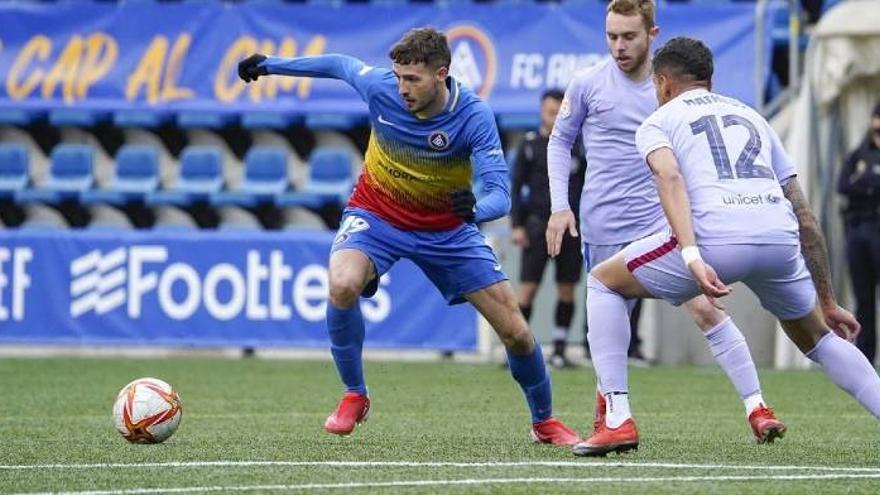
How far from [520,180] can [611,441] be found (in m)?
7.01

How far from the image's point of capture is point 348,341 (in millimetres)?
8617

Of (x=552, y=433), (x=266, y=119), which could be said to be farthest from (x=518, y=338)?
(x=266, y=119)

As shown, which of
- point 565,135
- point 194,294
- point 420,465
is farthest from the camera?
point 194,294

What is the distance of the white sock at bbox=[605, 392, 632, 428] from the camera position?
769cm

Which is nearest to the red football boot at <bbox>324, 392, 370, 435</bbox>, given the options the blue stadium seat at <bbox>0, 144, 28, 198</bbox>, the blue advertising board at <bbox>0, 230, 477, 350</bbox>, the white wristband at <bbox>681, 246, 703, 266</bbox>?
the white wristband at <bbox>681, 246, 703, 266</bbox>

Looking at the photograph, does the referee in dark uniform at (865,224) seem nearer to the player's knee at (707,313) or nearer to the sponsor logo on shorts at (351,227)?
the player's knee at (707,313)

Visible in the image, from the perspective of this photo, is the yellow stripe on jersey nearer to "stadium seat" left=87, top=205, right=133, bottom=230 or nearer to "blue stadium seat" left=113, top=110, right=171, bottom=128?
"stadium seat" left=87, top=205, right=133, bottom=230

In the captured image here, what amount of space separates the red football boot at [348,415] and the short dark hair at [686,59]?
2.13 metres

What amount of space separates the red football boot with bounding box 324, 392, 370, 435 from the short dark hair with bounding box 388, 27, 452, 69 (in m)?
1.55

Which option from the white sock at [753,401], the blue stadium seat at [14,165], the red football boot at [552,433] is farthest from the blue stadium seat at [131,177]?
the white sock at [753,401]

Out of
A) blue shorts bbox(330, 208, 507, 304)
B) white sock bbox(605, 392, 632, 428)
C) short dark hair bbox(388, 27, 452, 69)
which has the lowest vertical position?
white sock bbox(605, 392, 632, 428)

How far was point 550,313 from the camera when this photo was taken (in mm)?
15609

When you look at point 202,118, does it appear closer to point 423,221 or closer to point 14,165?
point 14,165

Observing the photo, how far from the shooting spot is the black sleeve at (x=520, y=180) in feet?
47.5
